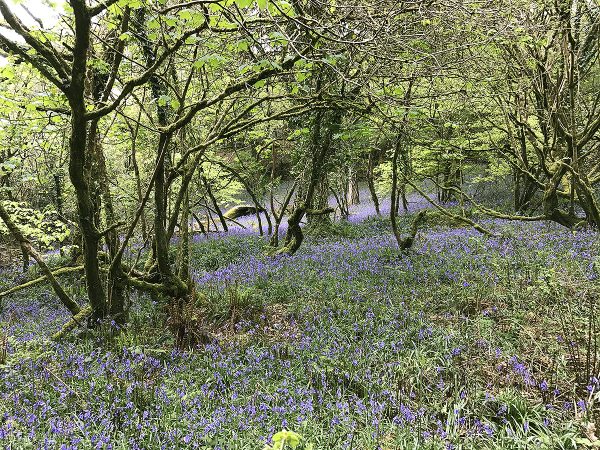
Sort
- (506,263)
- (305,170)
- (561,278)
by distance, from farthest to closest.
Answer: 1. (305,170)
2. (506,263)
3. (561,278)

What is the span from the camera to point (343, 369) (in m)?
4.55

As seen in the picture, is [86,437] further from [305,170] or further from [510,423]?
[305,170]

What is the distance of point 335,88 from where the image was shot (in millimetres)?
7754

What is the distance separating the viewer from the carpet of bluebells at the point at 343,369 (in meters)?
3.43

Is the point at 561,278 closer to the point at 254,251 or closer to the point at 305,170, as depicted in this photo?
the point at 305,170

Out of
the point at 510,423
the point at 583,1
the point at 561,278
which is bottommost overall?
the point at 510,423

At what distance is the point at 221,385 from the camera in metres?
4.28

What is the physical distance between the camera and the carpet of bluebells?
11.2 feet

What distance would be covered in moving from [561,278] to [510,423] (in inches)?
125

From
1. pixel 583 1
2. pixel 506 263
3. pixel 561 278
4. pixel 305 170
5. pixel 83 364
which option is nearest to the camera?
pixel 83 364

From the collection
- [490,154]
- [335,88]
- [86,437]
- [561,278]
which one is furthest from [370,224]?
[86,437]

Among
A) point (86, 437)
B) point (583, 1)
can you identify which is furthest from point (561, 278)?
point (86, 437)

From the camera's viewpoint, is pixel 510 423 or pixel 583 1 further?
pixel 583 1

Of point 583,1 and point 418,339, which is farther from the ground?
point 583,1
